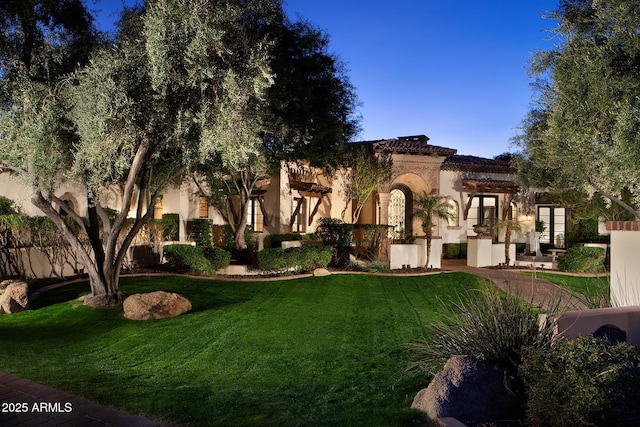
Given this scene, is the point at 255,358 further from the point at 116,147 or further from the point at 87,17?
the point at 87,17

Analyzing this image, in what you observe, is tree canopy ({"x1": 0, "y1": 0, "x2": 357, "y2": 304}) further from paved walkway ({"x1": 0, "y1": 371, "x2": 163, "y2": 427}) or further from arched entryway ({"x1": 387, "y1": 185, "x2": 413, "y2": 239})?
arched entryway ({"x1": 387, "y1": 185, "x2": 413, "y2": 239})

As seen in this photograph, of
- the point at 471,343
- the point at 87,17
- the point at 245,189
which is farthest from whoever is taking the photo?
the point at 245,189

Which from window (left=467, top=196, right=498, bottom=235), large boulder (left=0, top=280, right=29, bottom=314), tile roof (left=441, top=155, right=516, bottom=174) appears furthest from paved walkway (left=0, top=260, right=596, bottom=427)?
window (left=467, top=196, right=498, bottom=235)

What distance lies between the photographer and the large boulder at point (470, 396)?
4340mm

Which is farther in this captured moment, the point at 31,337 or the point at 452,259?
the point at 452,259

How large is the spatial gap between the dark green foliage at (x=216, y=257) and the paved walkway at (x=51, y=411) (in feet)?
30.0

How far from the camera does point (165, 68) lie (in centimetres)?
778

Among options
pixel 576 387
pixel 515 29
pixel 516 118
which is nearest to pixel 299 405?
pixel 576 387

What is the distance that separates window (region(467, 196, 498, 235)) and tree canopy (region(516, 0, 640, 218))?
1438 centimetres

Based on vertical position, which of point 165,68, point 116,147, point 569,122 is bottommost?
point 116,147

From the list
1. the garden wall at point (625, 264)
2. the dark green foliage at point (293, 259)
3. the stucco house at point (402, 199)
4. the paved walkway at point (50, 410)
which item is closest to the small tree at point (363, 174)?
the stucco house at point (402, 199)

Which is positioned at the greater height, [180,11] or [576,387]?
[180,11]

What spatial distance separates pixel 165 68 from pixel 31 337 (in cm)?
480

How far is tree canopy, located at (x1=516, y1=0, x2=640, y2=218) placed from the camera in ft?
23.6
